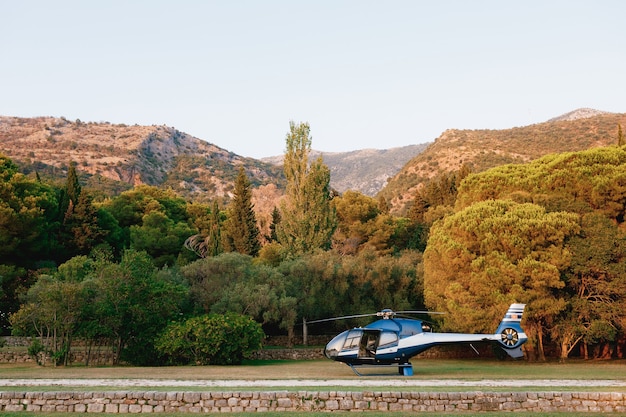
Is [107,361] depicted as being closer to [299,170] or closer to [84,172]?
[299,170]

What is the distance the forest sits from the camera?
1316 inches

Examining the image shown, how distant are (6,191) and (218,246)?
15.6 meters

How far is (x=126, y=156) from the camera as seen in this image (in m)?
128

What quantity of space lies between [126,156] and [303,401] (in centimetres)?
11877

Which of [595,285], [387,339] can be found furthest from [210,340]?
[595,285]

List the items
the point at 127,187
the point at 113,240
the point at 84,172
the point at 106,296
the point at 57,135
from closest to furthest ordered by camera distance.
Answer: the point at 106,296 < the point at 113,240 < the point at 127,187 < the point at 84,172 < the point at 57,135

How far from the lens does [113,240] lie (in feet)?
184

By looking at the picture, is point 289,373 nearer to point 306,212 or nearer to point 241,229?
point 306,212

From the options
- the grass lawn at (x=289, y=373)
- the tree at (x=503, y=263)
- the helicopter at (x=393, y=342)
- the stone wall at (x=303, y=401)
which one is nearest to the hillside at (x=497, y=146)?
the tree at (x=503, y=263)

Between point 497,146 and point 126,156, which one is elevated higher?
point 126,156

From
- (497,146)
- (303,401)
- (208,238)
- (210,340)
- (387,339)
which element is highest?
(497,146)

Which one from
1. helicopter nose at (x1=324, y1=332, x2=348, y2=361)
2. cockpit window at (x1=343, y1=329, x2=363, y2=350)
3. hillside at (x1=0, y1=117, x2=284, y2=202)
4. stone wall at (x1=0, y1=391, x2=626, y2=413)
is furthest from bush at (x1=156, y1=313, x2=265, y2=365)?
hillside at (x1=0, y1=117, x2=284, y2=202)

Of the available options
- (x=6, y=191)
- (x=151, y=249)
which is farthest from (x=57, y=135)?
(x=6, y=191)

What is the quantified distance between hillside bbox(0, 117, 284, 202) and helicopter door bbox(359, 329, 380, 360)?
81289 mm
